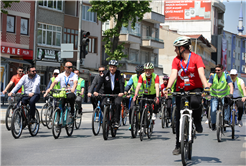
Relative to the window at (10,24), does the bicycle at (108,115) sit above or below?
below

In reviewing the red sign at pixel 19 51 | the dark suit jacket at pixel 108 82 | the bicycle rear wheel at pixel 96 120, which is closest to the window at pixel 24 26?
the red sign at pixel 19 51

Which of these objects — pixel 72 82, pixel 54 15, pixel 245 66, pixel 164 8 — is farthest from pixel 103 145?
pixel 245 66

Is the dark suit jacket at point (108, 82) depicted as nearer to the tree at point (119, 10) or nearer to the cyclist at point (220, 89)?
the cyclist at point (220, 89)

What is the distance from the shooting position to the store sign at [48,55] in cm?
3426

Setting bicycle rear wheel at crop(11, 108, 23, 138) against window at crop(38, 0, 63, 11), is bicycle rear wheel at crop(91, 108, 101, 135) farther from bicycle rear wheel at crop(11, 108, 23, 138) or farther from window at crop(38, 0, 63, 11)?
window at crop(38, 0, 63, 11)

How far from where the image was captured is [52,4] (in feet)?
118

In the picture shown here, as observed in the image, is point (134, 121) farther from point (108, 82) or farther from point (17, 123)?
point (17, 123)

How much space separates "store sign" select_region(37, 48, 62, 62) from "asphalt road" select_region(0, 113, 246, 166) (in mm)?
23233

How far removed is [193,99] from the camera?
715 cm

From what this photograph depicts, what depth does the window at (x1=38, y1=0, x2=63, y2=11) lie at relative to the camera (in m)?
35.0

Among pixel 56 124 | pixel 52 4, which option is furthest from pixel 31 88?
pixel 52 4

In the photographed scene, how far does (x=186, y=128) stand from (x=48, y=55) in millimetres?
29064

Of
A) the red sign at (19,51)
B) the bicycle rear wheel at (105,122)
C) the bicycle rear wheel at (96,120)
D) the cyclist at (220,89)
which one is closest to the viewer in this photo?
the bicycle rear wheel at (105,122)

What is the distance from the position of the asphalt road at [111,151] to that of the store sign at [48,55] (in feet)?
76.2
